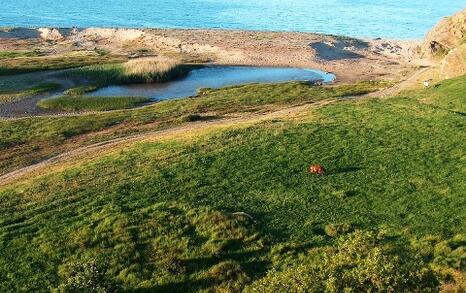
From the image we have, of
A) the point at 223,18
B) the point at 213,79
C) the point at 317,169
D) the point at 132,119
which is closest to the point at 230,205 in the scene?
the point at 317,169

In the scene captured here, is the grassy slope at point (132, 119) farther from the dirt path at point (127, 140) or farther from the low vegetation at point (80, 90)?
the low vegetation at point (80, 90)

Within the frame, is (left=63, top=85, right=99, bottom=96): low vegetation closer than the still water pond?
Yes

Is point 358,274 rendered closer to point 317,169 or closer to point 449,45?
point 317,169

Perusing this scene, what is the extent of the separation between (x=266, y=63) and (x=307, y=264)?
68.2 metres

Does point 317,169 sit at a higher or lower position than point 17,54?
higher

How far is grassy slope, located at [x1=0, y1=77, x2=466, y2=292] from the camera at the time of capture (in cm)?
2139

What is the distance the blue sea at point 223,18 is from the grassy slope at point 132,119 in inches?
3265

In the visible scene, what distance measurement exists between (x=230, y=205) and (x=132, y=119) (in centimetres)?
2572

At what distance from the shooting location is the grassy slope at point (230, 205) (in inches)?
842

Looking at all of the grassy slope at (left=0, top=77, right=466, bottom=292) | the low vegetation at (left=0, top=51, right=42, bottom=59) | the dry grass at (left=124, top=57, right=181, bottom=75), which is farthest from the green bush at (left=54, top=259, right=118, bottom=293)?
the low vegetation at (left=0, top=51, right=42, bottom=59)

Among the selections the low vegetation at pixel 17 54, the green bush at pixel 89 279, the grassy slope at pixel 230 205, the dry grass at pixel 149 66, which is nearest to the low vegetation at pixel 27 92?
the dry grass at pixel 149 66

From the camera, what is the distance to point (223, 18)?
168750 millimetres

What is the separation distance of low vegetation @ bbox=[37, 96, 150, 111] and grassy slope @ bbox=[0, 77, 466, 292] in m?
21.6

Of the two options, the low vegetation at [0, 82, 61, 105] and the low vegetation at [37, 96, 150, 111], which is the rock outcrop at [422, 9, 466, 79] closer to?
the low vegetation at [37, 96, 150, 111]
